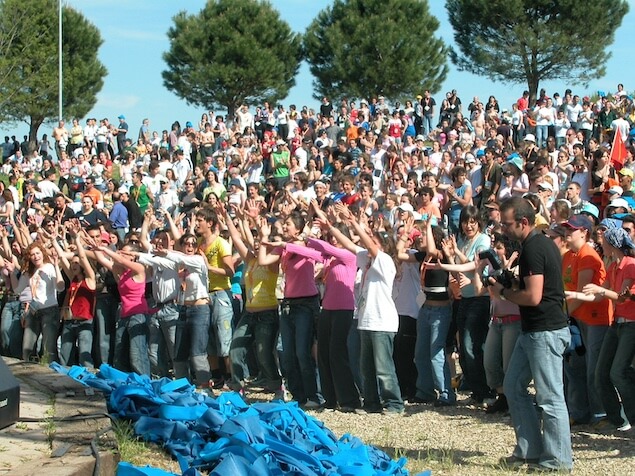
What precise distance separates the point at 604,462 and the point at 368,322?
2.89m

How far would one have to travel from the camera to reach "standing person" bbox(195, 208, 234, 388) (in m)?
11.7

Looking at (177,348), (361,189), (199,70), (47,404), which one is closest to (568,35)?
(199,70)

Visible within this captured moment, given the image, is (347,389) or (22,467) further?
(347,389)

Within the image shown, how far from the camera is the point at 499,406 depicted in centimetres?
993

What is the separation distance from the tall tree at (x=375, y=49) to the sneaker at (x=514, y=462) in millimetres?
48128

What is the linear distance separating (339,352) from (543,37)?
152 feet

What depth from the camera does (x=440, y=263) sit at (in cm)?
1018

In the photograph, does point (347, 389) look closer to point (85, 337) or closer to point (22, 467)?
point (85, 337)

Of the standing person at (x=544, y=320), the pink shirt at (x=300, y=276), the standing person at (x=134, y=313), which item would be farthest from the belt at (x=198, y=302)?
Answer: the standing person at (x=544, y=320)

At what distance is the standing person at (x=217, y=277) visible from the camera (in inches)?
460

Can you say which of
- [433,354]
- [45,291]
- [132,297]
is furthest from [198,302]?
[45,291]

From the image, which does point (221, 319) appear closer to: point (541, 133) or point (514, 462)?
point (514, 462)

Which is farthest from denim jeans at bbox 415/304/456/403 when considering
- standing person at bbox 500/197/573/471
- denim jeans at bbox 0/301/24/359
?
denim jeans at bbox 0/301/24/359

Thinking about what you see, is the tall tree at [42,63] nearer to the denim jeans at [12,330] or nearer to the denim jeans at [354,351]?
the denim jeans at [12,330]
